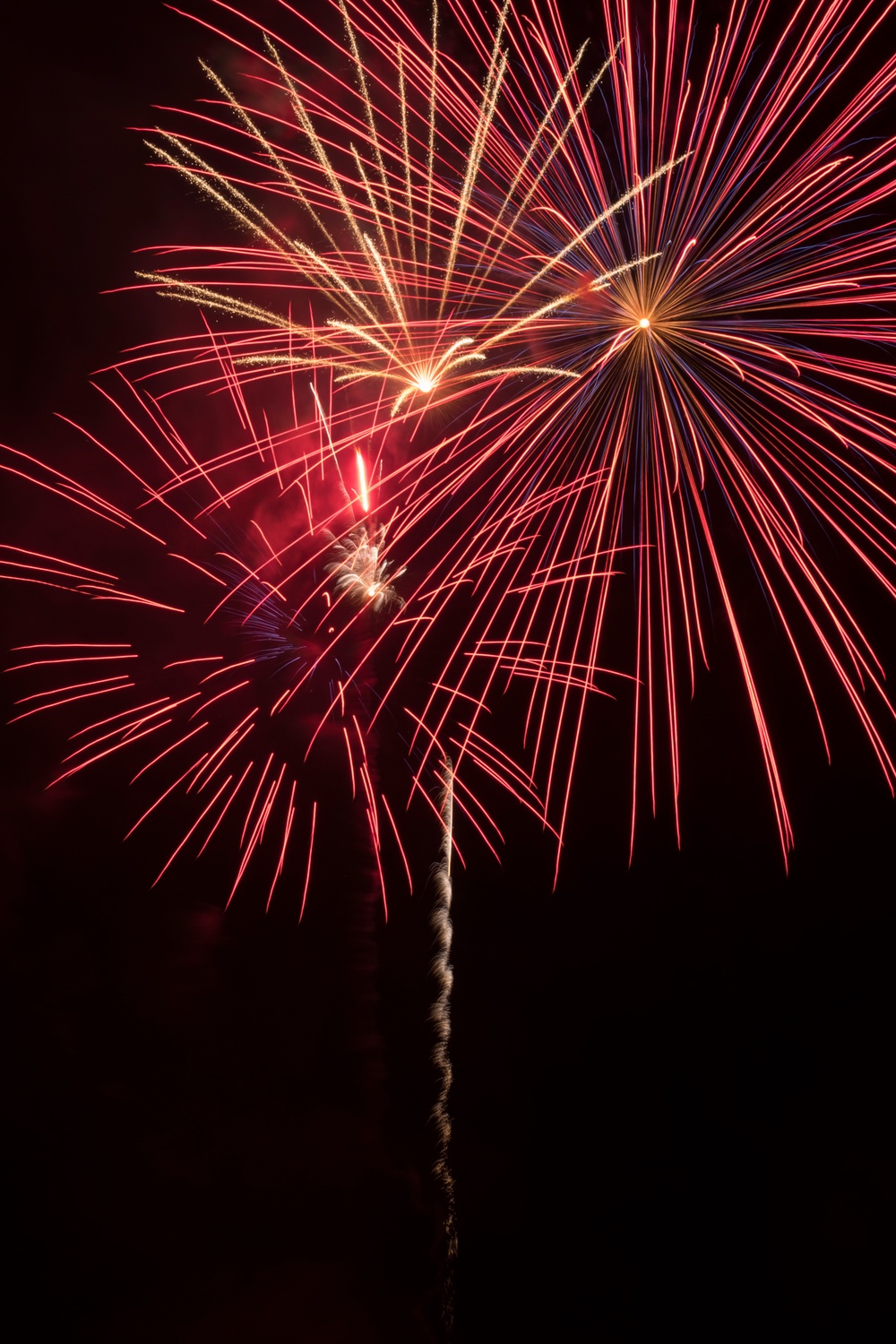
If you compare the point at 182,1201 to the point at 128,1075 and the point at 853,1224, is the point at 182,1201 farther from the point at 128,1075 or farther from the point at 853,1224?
the point at 853,1224

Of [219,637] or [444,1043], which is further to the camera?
[444,1043]

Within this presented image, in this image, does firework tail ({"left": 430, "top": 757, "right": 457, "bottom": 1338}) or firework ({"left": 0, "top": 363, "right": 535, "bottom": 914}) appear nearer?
firework ({"left": 0, "top": 363, "right": 535, "bottom": 914})

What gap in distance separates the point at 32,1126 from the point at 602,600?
15.3 feet

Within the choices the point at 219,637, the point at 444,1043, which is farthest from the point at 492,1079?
the point at 219,637

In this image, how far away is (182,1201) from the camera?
471 centimetres

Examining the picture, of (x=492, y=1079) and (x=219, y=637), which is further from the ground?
(x=219, y=637)

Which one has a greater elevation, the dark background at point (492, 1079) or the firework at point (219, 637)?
the firework at point (219, 637)

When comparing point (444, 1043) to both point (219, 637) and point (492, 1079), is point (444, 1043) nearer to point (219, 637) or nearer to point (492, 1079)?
point (492, 1079)

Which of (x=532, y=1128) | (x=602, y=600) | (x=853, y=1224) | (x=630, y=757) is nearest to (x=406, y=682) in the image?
(x=602, y=600)

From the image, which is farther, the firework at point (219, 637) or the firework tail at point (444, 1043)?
the firework tail at point (444, 1043)

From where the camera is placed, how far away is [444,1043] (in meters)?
5.49

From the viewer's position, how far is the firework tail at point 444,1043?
17.3 feet

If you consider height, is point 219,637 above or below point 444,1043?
above

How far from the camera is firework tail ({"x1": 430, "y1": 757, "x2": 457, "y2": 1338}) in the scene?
5258 mm
